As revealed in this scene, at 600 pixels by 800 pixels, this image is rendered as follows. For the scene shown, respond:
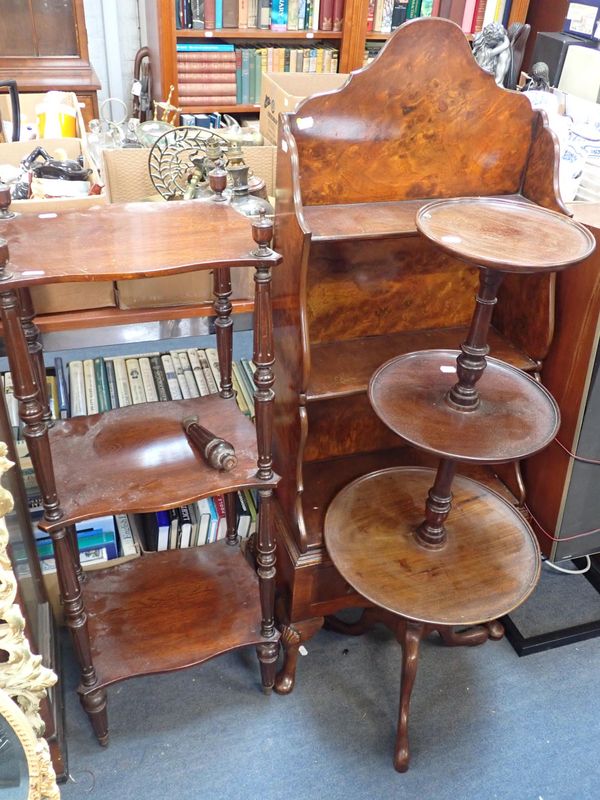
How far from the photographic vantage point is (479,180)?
1.53 meters

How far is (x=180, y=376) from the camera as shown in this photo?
1.95 meters

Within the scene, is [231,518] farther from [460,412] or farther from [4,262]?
[4,262]

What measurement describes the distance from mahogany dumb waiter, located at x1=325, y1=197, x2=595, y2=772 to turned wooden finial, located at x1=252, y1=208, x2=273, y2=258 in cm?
28

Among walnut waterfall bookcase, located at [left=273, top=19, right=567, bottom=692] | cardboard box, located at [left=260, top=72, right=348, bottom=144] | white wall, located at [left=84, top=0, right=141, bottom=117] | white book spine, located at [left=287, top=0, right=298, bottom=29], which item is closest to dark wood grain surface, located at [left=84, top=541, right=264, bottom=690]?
walnut waterfall bookcase, located at [left=273, top=19, right=567, bottom=692]

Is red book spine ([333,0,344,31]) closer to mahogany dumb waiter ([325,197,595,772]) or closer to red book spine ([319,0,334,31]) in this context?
red book spine ([319,0,334,31])

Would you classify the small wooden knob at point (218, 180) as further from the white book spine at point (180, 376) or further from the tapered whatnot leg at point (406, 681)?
the tapered whatnot leg at point (406, 681)

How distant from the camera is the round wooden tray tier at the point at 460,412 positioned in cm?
129

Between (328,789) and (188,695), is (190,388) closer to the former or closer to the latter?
(188,695)

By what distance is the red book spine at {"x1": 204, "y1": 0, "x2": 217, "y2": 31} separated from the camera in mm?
3059

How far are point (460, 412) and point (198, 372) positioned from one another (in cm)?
85

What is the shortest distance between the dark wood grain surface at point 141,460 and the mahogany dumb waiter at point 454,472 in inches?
12.6

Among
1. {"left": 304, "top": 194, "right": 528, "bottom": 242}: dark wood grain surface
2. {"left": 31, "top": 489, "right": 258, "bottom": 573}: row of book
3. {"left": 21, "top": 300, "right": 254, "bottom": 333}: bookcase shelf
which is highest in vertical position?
{"left": 304, "top": 194, "right": 528, "bottom": 242}: dark wood grain surface

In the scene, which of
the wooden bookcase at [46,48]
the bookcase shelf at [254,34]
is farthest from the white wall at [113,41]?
the bookcase shelf at [254,34]

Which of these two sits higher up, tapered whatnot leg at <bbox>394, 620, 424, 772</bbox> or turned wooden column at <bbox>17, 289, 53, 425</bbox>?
turned wooden column at <bbox>17, 289, 53, 425</bbox>
